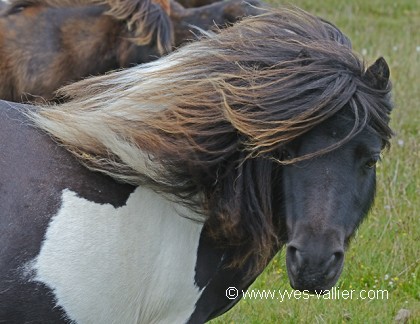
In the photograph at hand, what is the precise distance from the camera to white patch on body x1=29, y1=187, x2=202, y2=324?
3012 millimetres

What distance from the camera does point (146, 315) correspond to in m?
3.21

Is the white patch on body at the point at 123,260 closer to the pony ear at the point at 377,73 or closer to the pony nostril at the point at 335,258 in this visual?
the pony nostril at the point at 335,258

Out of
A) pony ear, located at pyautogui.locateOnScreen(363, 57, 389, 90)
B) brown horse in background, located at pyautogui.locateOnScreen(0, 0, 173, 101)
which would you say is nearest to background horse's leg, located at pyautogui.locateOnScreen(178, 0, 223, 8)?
brown horse in background, located at pyautogui.locateOnScreen(0, 0, 173, 101)

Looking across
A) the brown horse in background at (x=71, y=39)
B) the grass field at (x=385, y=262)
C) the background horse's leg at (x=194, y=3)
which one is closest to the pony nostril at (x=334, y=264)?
the grass field at (x=385, y=262)

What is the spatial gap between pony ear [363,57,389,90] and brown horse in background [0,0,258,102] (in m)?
3.54

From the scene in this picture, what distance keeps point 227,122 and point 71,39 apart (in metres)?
3.81

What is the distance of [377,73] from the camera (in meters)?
3.16

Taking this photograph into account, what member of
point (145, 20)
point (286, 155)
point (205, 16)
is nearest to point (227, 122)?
point (286, 155)

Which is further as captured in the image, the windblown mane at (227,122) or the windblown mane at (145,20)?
the windblown mane at (145,20)

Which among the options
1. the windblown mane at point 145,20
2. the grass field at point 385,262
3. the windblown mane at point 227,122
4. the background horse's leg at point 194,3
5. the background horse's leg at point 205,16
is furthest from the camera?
the background horse's leg at point 194,3

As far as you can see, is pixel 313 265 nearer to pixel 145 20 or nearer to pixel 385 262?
pixel 385 262

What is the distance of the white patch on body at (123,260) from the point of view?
9.88ft

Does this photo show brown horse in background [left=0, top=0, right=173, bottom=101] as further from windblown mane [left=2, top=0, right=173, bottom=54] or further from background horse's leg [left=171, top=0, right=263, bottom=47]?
background horse's leg [left=171, top=0, right=263, bottom=47]

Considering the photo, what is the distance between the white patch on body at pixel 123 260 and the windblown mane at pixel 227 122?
99 mm
